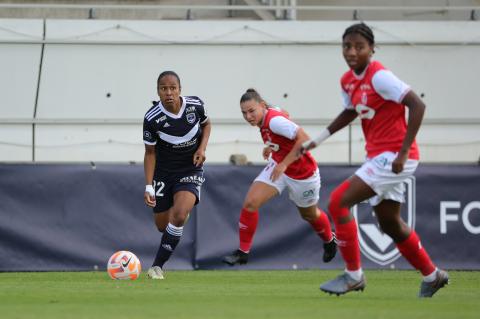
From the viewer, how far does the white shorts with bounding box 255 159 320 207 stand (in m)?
12.7

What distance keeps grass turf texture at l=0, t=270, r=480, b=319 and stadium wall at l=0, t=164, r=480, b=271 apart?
4.01 ft

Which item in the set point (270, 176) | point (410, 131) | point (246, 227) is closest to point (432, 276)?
point (410, 131)

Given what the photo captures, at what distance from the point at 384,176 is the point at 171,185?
4254 millimetres

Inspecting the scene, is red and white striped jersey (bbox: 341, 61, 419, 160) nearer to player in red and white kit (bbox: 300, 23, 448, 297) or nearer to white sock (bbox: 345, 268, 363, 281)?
player in red and white kit (bbox: 300, 23, 448, 297)

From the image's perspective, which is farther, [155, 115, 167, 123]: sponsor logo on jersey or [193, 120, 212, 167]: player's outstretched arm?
[193, 120, 212, 167]: player's outstretched arm

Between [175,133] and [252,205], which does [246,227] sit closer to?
[252,205]

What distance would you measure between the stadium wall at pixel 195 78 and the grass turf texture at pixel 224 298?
5.18m

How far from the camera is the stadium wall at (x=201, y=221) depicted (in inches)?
595

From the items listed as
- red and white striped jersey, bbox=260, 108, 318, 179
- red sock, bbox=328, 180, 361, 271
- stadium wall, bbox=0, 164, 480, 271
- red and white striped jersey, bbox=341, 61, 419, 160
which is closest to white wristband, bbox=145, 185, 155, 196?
red and white striped jersey, bbox=260, 108, 318, 179

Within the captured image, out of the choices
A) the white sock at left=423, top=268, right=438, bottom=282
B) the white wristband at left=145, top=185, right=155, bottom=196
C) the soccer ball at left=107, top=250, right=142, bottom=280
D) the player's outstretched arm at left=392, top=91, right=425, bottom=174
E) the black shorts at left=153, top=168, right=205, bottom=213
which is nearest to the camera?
the player's outstretched arm at left=392, top=91, right=425, bottom=174

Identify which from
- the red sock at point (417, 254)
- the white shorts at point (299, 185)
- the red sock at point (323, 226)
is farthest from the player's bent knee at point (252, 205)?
the red sock at point (417, 254)

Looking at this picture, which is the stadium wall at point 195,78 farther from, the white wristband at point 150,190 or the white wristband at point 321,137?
the white wristband at point 321,137

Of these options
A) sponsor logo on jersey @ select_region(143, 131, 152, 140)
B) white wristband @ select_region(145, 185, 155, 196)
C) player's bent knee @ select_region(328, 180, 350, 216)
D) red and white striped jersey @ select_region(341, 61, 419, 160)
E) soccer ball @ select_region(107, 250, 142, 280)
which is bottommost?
soccer ball @ select_region(107, 250, 142, 280)

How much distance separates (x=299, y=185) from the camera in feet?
41.8
